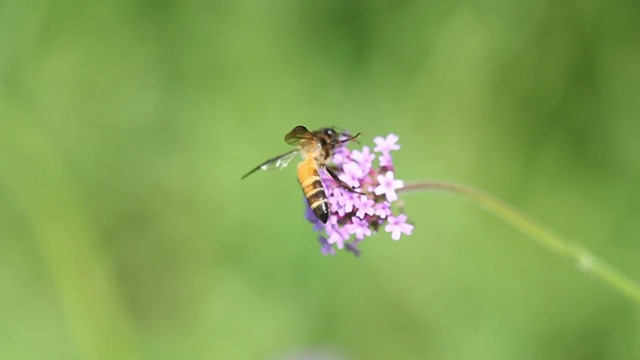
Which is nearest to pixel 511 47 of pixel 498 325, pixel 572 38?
pixel 572 38

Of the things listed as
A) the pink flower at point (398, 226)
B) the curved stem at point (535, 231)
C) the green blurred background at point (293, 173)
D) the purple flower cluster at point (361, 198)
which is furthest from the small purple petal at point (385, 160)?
the green blurred background at point (293, 173)

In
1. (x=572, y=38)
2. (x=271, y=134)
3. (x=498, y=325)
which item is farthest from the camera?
(x=271, y=134)

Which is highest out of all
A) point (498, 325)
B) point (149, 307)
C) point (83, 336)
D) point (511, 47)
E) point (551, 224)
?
point (511, 47)

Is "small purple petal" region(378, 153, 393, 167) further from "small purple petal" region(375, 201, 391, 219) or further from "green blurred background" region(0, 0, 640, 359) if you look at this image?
"green blurred background" region(0, 0, 640, 359)

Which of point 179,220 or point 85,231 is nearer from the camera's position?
point 85,231

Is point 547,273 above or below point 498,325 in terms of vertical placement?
above

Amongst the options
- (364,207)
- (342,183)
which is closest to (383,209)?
(364,207)

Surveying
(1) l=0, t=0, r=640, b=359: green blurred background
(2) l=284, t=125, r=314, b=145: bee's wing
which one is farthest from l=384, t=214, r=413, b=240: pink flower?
(1) l=0, t=0, r=640, b=359: green blurred background

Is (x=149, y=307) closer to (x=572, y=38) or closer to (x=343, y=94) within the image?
(x=343, y=94)
